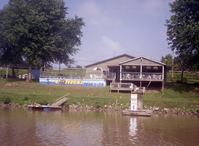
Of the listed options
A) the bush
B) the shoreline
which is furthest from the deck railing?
the bush

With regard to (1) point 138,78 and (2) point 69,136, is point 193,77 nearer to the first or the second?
(1) point 138,78

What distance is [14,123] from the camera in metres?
37.8

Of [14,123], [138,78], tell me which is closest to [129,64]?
[138,78]

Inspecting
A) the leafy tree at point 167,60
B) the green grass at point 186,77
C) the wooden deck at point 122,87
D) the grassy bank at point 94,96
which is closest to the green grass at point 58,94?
the grassy bank at point 94,96

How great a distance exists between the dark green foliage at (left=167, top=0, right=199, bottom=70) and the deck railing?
4.55 m

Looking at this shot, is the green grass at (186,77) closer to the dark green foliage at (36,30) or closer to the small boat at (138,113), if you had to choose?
the dark green foliage at (36,30)

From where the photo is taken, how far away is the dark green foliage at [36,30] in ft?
213

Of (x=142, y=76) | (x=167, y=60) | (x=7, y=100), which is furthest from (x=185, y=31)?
(x=167, y=60)

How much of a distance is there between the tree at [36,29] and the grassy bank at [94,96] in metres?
6.48

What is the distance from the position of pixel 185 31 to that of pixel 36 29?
24914 millimetres

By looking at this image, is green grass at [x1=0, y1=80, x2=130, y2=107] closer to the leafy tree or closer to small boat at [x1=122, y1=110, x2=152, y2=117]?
small boat at [x1=122, y1=110, x2=152, y2=117]

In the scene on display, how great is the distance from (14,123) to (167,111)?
21311mm

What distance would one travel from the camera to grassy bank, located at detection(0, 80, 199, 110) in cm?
5178

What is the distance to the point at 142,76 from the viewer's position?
60.8m
